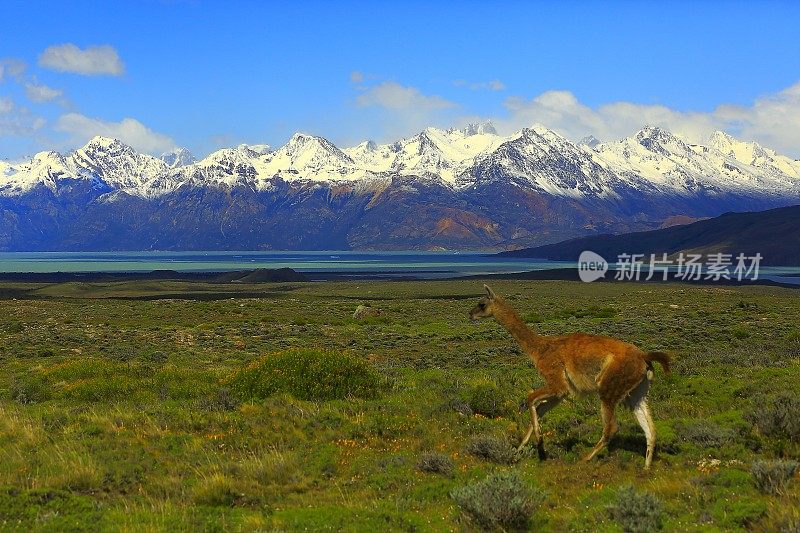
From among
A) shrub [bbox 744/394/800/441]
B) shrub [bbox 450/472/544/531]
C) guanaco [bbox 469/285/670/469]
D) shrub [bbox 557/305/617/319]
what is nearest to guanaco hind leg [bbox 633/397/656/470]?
guanaco [bbox 469/285/670/469]

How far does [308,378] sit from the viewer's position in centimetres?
1925

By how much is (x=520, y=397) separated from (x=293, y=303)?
71.9 metres

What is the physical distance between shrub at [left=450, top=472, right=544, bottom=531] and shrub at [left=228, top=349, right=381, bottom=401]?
9794mm

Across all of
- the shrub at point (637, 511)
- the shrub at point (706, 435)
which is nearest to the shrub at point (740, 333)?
the shrub at point (706, 435)

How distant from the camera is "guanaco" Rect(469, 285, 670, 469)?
11531 mm

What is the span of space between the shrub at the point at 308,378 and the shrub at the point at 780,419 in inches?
369

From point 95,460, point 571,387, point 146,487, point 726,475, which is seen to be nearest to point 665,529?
point 726,475

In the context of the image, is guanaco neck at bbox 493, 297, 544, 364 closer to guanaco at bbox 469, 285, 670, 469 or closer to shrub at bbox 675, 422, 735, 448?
guanaco at bbox 469, 285, 670, 469

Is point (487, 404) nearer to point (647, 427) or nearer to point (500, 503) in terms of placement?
point (647, 427)

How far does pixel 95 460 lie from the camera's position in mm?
12094

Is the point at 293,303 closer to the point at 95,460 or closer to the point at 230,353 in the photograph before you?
the point at 230,353

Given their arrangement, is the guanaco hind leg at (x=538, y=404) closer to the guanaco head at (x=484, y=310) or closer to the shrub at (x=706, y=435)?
the guanaco head at (x=484, y=310)

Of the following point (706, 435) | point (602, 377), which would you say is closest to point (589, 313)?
point (706, 435)

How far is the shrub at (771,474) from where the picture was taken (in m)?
9.91
